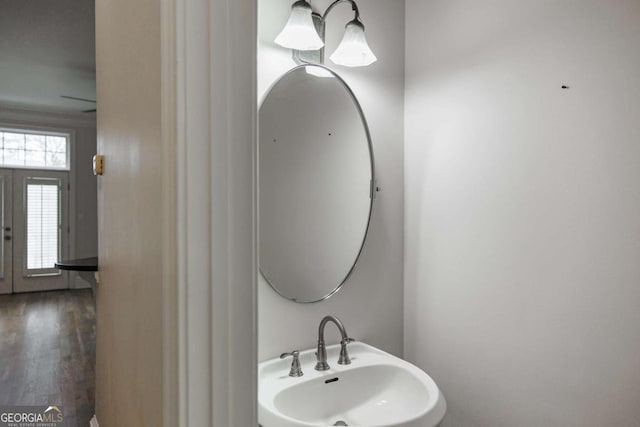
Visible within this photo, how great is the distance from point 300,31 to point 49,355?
3.42 m

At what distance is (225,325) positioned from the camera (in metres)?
0.54

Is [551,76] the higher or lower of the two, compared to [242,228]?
higher

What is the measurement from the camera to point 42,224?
580cm

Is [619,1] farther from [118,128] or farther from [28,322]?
[28,322]

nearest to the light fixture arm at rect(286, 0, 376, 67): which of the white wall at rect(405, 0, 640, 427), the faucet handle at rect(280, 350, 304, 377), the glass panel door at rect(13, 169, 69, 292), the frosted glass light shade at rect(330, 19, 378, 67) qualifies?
the frosted glass light shade at rect(330, 19, 378, 67)

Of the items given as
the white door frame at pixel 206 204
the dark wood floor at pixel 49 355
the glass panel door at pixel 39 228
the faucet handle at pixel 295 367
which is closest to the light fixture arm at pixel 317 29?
the white door frame at pixel 206 204

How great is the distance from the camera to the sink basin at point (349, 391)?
125cm

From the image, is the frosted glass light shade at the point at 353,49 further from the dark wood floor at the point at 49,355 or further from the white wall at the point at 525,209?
the dark wood floor at the point at 49,355

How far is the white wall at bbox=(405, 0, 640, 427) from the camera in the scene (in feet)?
3.53

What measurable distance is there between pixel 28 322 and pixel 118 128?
4385mm

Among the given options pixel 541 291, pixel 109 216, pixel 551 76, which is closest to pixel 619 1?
pixel 551 76

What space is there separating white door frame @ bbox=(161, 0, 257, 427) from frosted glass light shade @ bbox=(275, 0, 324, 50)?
33.8 inches

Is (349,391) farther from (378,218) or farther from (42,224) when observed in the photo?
(42,224)

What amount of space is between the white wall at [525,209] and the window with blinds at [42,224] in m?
6.17
